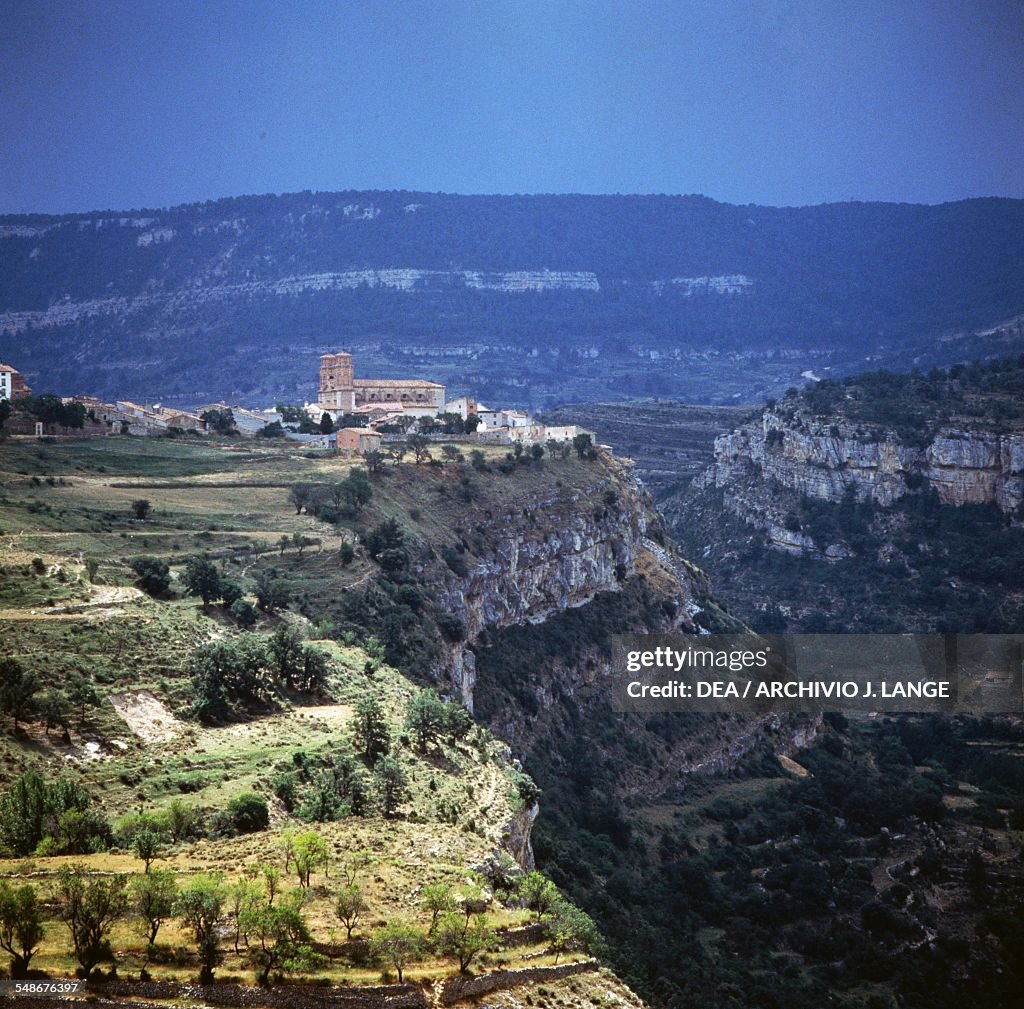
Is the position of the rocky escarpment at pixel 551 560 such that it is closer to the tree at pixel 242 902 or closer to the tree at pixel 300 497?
the tree at pixel 300 497

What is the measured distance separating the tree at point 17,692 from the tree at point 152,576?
11898mm

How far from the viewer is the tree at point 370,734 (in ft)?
128

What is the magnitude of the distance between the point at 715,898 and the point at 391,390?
52.9 metres

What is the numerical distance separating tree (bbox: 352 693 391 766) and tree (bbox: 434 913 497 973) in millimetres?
10961

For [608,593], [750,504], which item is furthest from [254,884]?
[750,504]

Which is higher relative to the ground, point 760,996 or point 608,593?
point 608,593

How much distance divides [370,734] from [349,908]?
11998 mm

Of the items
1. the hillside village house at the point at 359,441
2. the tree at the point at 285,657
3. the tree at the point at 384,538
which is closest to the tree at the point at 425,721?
the tree at the point at 285,657

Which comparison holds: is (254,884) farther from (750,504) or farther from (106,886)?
(750,504)

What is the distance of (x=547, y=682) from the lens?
6731 cm

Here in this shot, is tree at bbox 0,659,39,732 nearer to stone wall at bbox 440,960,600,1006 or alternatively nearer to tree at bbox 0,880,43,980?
tree at bbox 0,880,43,980

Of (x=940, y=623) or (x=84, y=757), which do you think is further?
(x=940, y=623)

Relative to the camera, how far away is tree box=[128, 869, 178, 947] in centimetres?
2600

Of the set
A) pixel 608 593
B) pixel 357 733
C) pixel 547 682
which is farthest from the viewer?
pixel 608 593
